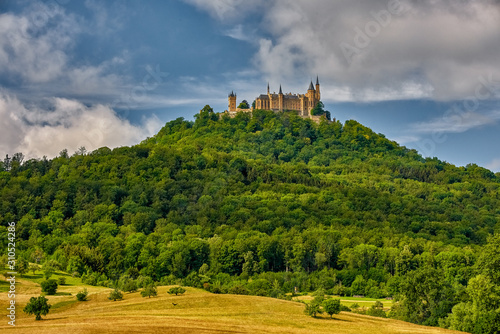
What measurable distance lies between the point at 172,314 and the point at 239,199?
71630 millimetres

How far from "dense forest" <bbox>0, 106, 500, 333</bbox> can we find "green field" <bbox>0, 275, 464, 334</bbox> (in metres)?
7.70

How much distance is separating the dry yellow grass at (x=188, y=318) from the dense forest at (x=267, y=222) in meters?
7.77

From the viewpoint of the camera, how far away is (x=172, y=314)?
128 ft

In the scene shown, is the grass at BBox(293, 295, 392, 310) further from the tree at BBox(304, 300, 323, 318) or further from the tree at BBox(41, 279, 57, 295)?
the tree at BBox(41, 279, 57, 295)

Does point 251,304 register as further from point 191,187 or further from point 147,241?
point 191,187

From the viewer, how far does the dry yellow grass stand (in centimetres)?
3433

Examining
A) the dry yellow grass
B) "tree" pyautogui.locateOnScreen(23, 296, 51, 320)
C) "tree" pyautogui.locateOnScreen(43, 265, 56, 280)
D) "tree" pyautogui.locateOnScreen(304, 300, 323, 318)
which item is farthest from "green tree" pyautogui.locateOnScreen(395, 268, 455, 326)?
"tree" pyautogui.locateOnScreen(43, 265, 56, 280)

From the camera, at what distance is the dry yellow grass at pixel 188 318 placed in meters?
34.3

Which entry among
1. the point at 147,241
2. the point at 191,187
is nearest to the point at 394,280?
the point at 147,241

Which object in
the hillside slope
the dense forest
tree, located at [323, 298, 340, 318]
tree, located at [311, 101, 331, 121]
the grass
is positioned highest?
tree, located at [311, 101, 331, 121]

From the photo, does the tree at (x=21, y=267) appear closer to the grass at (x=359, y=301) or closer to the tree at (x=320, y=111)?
the grass at (x=359, y=301)

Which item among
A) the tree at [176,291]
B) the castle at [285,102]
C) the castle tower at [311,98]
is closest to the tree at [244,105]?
the castle at [285,102]

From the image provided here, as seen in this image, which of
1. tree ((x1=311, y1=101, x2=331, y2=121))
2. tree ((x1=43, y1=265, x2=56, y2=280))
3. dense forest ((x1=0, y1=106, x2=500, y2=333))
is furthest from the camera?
tree ((x1=311, y1=101, x2=331, y2=121))

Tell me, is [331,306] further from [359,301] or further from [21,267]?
[21,267]
